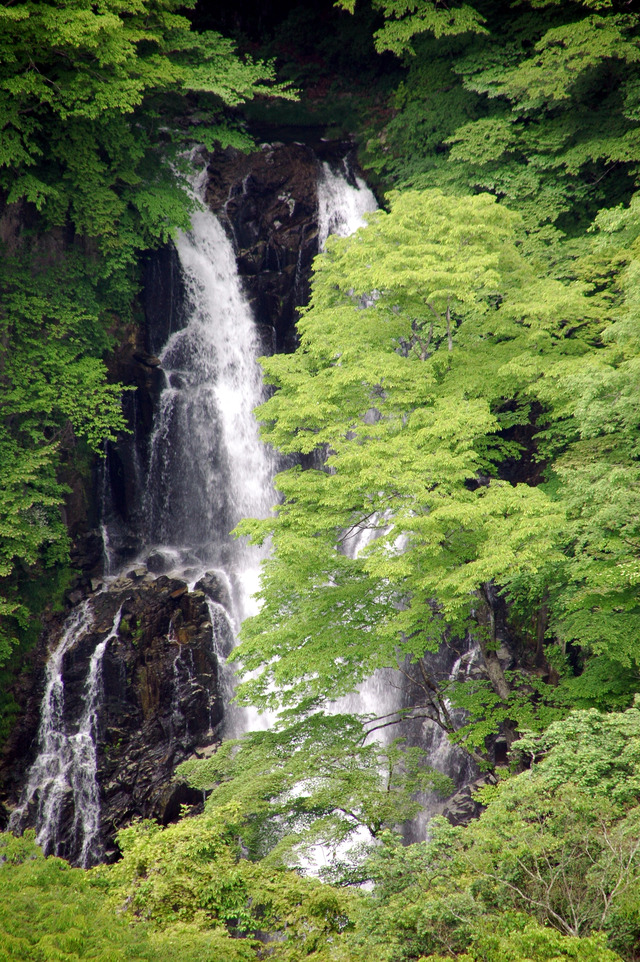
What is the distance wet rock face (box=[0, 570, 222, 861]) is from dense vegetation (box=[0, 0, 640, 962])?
2.40m

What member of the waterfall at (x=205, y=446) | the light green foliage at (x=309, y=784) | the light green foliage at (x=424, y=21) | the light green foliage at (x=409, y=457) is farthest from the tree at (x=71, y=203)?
the light green foliage at (x=309, y=784)

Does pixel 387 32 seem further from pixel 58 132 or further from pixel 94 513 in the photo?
pixel 94 513

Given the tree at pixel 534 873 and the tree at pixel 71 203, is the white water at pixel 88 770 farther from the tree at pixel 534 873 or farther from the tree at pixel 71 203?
the tree at pixel 534 873

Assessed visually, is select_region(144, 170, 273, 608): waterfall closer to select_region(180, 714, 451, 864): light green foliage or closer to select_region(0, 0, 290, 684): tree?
select_region(0, 0, 290, 684): tree

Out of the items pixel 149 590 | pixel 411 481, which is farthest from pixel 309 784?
pixel 149 590

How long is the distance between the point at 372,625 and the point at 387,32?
50.6 ft

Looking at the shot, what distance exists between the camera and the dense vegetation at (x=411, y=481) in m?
5.36

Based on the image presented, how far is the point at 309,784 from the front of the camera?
28.1ft

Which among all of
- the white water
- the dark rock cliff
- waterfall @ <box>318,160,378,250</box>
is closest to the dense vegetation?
waterfall @ <box>318,160,378,250</box>

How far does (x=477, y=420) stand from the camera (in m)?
8.42

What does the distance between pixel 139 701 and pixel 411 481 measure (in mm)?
10306

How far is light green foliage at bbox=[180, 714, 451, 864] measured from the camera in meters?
8.03

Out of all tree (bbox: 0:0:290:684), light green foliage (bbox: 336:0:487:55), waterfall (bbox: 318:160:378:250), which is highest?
light green foliage (bbox: 336:0:487:55)

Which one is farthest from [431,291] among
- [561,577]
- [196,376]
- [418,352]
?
[196,376]
